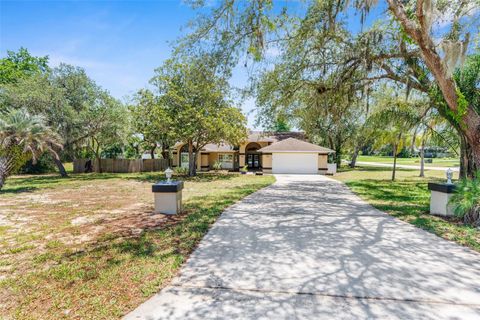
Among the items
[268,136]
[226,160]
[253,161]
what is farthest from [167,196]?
[268,136]

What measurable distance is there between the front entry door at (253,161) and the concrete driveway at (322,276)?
23132 millimetres

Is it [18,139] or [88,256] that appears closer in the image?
[88,256]

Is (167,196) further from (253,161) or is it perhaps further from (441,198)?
(253,161)

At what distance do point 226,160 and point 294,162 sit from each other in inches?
342

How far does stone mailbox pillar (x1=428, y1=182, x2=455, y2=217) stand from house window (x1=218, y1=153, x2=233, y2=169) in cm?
2333

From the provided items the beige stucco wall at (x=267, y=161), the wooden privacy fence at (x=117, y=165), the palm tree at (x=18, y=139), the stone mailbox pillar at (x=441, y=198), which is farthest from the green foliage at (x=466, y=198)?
the wooden privacy fence at (x=117, y=165)

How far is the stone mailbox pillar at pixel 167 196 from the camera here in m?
7.26

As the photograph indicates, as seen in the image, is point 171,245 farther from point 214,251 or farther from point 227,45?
point 227,45

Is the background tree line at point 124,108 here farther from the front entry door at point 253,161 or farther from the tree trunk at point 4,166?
the front entry door at point 253,161

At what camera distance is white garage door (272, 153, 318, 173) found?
24250mm

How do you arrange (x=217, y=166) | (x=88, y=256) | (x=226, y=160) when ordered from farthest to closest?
(x=226, y=160) < (x=217, y=166) < (x=88, y=256)

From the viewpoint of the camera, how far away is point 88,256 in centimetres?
443

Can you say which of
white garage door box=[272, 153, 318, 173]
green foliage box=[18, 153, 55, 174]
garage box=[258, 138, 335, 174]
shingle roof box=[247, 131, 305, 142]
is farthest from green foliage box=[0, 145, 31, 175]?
shingle roof box=[247, 131, 305, 142]

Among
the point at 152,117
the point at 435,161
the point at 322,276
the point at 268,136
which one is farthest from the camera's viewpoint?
the point at 435,161
